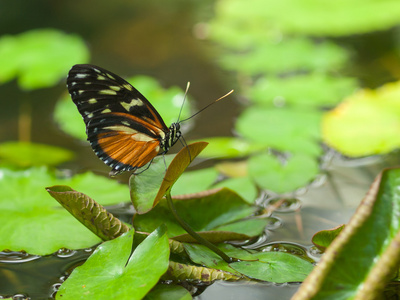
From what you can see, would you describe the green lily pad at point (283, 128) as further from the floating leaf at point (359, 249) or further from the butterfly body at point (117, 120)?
the floating leaf at point (359, 249)

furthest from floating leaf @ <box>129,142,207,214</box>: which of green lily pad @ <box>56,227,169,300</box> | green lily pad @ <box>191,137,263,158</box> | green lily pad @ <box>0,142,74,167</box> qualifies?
green lily pad @ <box>0,142,74,167</box>

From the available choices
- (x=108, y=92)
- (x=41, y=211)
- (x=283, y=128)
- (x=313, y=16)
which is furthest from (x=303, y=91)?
(x=41, y=211)

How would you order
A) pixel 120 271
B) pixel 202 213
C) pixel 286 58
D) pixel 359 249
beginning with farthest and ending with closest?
pixel 286 58 < pixel 202 213 < pixel 120 271 < pixel 359 249

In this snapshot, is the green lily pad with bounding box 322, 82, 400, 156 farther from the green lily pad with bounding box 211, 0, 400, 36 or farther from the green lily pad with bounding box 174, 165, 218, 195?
the green lily pad with bounding box 211, 0, 400, 36

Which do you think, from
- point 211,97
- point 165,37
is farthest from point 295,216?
point 165,37

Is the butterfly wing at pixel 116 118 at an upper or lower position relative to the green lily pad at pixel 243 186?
upper

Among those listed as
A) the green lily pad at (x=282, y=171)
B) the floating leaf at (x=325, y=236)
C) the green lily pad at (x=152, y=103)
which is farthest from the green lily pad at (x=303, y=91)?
the floating leaf at (x=325, y=236)

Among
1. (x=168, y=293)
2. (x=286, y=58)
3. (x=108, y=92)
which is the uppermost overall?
(x=108, y=92)

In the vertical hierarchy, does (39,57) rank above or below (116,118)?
above

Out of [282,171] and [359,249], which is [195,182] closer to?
[282,171]
